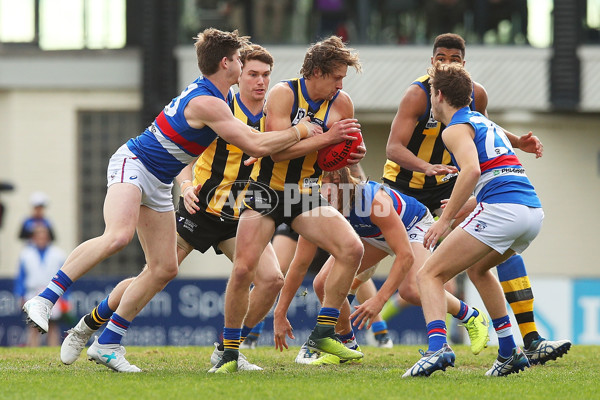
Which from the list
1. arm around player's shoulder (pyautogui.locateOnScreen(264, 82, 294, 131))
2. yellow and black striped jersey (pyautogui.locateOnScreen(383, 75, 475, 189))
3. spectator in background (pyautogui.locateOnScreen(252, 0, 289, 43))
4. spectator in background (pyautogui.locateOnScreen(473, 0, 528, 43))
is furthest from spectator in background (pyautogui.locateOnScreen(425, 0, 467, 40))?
arm around player's shoulder (pyautogui.locateOnScreen(264, 82, 294, 131))

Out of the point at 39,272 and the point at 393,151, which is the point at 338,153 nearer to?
the point at 393,151

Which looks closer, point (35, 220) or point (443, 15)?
point (35, 220)

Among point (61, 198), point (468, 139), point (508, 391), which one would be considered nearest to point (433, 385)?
point (508, 391)

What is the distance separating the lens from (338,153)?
6969mm

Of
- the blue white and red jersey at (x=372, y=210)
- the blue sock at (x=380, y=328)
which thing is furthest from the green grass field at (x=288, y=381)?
the blue sock at (x=380, y=328)

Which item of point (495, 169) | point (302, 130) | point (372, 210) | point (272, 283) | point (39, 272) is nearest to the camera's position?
point (495, 169)

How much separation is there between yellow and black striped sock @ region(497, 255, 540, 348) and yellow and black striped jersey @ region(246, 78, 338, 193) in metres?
1.59

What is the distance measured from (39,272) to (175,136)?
7703mm

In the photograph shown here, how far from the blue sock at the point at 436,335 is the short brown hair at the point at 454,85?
1.43m

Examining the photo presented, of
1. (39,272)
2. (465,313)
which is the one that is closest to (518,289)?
(465,313)

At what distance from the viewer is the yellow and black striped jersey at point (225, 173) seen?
798 cm

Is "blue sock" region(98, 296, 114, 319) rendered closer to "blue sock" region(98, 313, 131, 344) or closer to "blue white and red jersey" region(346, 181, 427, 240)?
"blue sock" region(98, 313, 131, 344)

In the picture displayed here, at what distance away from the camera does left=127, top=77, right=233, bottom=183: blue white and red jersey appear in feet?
22.6

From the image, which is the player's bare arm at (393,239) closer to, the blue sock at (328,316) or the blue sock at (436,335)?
the blue sock at (328,316)
